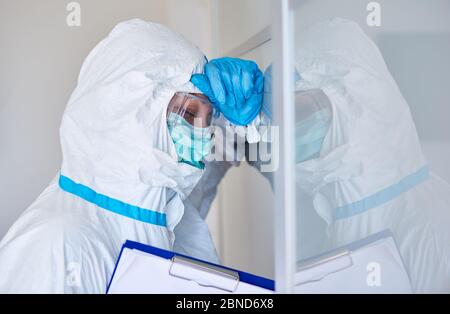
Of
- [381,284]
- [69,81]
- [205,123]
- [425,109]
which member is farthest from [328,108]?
[69,81]

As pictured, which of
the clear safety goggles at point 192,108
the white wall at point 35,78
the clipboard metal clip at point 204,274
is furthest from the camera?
the white wall at point 35,78

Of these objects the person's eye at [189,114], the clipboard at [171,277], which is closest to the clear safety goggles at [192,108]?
the person's eye at [189,114]

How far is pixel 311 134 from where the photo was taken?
81 centimetres

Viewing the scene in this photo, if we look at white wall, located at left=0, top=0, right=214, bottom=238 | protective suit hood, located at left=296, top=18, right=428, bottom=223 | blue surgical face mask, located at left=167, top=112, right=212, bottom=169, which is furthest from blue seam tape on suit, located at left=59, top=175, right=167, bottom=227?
white wall, located at left=0, top=0, right=214, bottom=238

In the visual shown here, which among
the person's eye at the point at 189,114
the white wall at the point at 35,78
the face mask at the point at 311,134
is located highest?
the white wall at the point at 35,78

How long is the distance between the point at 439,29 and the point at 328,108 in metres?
0.20

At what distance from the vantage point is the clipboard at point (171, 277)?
864mm

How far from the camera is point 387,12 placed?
750 mm

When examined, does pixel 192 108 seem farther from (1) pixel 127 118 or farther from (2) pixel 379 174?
(2) pixel 379 174

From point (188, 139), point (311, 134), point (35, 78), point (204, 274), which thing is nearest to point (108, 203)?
point (188, 139)

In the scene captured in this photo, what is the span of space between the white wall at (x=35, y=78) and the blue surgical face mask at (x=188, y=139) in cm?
88

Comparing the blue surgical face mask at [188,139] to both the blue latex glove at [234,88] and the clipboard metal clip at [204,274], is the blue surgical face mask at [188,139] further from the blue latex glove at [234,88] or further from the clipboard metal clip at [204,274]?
the clipboard metal clip at [204,274]

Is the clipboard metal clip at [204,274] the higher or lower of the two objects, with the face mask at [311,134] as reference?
lower

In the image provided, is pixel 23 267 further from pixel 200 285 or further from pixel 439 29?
pixel 439 29
